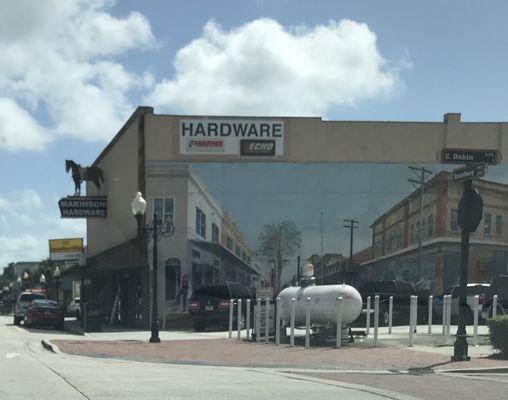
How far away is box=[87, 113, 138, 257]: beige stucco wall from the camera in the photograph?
33625 mm

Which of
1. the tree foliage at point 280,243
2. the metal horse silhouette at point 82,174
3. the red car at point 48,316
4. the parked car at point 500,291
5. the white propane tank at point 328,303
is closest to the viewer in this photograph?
the white propane tank at point 328,303

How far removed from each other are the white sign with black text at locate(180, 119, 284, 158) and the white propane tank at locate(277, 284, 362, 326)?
40.1ft

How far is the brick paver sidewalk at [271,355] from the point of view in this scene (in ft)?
46.6

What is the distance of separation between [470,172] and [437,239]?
17.2m

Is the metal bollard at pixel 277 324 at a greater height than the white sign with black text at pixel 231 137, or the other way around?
the white sign with black text at pixel 231 137

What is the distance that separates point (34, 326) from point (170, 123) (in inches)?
533

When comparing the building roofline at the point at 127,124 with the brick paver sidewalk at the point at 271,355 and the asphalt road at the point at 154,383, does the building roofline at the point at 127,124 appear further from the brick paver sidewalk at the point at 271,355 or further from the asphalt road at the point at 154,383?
the asphalt road at the point at 154,383

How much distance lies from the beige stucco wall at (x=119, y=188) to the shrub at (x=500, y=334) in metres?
21.4

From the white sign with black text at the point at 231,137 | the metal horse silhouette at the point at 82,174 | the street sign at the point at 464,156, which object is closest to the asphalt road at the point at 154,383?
the street sign at the point at 464,156

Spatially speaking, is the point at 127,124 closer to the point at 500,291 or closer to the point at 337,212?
the point at 337,212

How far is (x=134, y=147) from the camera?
1302 inches

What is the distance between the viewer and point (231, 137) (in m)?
32.2

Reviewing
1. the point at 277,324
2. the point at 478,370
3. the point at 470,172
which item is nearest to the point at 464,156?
the point at 470,172

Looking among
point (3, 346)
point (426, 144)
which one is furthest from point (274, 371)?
point (426, 144)
